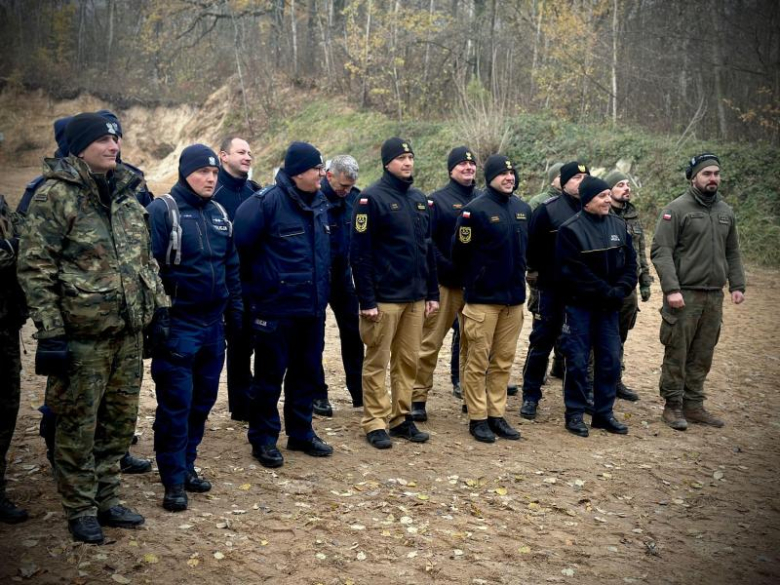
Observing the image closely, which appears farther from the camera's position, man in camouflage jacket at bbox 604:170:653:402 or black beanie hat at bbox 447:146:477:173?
man in camouflage jacket at bbox 604:170:653:402

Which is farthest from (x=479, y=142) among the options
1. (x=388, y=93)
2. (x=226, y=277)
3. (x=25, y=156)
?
(x=25, y=156)

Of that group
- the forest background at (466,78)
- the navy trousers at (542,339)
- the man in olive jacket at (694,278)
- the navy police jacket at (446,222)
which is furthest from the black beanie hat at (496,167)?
the forest background at (466,78)

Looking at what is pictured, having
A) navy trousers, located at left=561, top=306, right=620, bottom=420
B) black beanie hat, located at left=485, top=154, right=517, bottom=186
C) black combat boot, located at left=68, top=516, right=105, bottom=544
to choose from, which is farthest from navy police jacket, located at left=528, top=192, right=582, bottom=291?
black combat boot, located at left=68, top=516, right=105, bottom=544

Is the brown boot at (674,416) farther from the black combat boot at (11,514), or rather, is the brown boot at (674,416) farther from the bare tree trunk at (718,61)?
the bare tree trunk at (718,61)

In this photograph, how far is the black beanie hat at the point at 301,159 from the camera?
5.62m

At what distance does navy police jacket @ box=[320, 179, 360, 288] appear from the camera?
7164mm

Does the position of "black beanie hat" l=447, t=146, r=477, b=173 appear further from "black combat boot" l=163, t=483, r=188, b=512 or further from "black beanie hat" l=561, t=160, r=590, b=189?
"black combat boot" l=163, t=483, r=188, b=512

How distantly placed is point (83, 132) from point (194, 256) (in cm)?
99

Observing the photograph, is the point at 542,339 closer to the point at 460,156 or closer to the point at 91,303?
the point at 460,156

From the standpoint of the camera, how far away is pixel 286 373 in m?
5.99

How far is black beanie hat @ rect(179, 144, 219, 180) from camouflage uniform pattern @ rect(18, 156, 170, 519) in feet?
1.41

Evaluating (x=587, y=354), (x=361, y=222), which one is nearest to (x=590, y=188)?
(x=587, y=354)

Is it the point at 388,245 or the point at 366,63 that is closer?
the point at 388,245

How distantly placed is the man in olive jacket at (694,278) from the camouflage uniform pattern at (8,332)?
17.5ft
